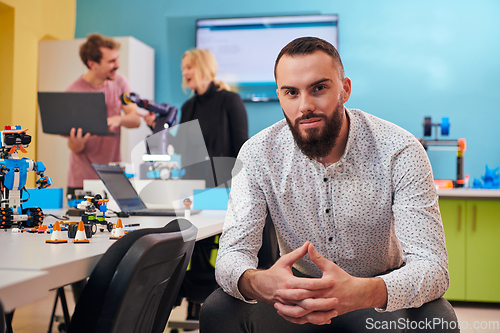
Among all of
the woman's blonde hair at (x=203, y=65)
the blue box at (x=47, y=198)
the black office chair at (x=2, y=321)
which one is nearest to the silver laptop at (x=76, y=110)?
the blue box at (x=47, y=198)

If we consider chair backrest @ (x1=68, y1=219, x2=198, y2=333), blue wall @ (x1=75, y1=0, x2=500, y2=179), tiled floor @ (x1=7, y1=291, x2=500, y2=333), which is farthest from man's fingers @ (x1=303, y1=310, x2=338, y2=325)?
blue wall @ (x1=75, y1=0, x2=500, y2=179)

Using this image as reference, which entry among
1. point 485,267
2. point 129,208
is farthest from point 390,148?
point 485,267

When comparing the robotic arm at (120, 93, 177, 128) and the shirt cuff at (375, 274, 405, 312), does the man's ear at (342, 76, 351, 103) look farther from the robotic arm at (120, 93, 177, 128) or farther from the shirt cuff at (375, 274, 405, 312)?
the robotic arm at (120, 93, 177, 128)

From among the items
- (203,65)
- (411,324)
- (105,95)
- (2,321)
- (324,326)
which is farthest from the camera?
(105,95)

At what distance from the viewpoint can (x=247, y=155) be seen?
133 cm

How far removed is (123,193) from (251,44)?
7.98 ft

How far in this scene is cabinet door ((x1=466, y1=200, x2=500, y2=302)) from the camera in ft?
9.16

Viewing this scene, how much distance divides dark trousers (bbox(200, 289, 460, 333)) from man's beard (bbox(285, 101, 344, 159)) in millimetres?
440

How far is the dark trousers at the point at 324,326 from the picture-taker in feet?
3.40

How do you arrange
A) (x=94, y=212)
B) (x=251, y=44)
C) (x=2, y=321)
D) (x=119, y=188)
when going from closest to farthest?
(x=2, y=321)
(x=94, y=212)
(x=119, y=188)
(x=251, y=44)

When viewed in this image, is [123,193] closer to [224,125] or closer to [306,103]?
[306,103]

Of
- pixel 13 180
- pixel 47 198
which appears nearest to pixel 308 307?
pixel 13 180

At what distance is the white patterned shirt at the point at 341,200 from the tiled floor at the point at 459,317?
1.29 m

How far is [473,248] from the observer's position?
283 cm
